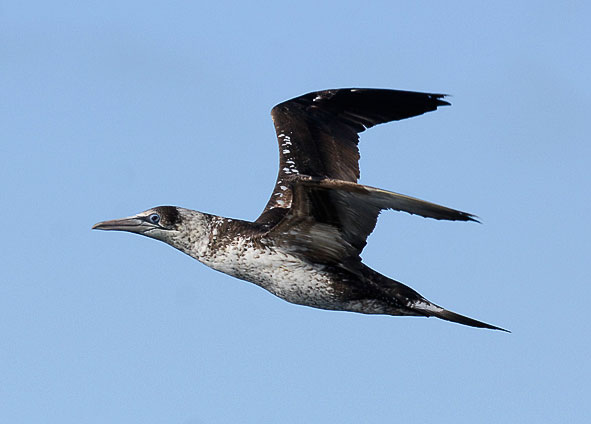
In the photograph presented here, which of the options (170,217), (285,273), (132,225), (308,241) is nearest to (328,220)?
(308,241)

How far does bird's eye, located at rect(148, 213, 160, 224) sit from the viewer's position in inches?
508

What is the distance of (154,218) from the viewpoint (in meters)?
12.9

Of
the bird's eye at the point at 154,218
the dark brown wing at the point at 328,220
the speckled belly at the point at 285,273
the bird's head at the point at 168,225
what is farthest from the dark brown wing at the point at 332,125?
the dark brown wing at the point at 328,220

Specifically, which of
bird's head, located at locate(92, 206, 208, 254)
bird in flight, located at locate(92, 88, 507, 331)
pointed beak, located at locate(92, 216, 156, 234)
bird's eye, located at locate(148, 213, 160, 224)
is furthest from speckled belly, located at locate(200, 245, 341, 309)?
pointed beak, located at locate(92, 216, 156, 234)

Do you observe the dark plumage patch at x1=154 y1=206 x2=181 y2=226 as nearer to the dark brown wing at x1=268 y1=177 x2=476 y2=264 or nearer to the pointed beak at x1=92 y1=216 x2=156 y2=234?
the pointed beak at x1=92 y1=216 x2=156 y2=234

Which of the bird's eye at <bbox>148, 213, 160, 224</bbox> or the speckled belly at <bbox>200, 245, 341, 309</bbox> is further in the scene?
the bird's eye at <bbox>148, 213, 160, 224</bbox>

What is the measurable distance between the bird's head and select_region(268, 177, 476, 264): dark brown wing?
49.0 inches

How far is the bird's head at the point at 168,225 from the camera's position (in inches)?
500

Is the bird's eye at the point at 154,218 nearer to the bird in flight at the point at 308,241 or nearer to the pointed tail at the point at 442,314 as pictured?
the bird in flight at the point at 308,241

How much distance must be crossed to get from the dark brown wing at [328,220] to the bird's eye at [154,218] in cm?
178

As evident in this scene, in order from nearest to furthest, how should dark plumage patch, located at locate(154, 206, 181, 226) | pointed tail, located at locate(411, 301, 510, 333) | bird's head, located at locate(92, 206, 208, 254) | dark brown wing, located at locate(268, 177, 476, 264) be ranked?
dark brown wing, located at locate(268, 177, 476, 264), pointed tail, located at locate(411, 301, 510, 333), bird's head, located at locate(92, 206, 208, 254), dark plumage patch, located at locate(154, 206, 181, 226)

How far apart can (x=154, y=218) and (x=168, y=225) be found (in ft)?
0.77

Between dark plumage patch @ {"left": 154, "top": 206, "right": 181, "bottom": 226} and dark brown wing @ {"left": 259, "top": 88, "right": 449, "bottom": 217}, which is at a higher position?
dark brown wing @ {"left": 259, "top": 88, "right": 449, "bottom": 217}

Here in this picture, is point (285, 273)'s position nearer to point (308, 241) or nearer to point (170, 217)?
point (308, 241)
